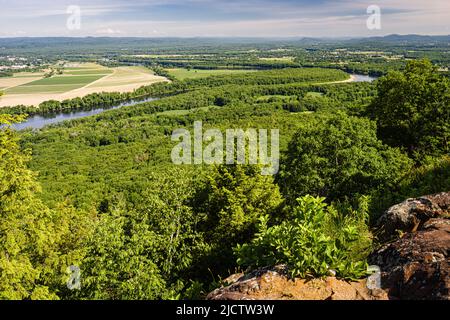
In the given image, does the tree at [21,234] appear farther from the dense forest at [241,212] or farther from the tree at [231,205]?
the tree at [231,205]

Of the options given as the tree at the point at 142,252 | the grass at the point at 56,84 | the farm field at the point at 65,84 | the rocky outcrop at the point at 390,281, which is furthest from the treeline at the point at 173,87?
the rocky outcrop at the point at 390,281

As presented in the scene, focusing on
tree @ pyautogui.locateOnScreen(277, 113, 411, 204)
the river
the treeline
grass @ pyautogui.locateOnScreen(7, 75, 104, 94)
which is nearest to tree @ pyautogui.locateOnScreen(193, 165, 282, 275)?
tree @ pyautogui.locateOnScreen(277, 113, 411, 204)

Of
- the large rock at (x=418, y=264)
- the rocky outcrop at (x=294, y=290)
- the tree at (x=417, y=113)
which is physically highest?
the tree at (x=417, y=113)

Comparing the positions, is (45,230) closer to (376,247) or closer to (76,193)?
(376,247)

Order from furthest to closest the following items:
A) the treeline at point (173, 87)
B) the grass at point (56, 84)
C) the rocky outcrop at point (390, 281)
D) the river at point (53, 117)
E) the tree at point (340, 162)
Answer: the grass at point (56, 84)
the treeline at point (173, 87)
the river at point (53, 117)
the tree at point (340, 162)
the rocky outcrop at point (390, 281)

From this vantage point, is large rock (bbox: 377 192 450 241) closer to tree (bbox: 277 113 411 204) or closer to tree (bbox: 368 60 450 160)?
tree (bbox: 277 113 411 204)

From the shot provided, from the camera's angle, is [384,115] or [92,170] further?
[92,170]
